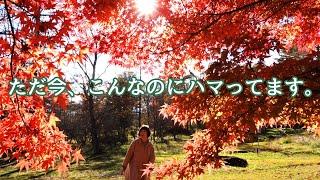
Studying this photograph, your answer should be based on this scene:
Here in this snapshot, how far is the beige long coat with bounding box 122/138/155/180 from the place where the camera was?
25.6 feet

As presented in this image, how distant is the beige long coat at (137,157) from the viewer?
7816 millimetres

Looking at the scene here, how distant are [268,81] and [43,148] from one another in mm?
3185

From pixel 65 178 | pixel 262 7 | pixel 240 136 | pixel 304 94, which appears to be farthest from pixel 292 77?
pixel 65 178

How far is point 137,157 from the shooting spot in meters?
7.86

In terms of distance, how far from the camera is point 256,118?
5.77 meters

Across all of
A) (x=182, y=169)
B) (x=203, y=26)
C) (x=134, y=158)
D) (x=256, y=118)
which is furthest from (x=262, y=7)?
(x=134, y=158)

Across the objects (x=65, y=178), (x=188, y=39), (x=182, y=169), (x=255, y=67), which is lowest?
(x=65, y=178)

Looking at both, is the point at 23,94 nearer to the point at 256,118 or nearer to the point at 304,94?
the point at 256,118

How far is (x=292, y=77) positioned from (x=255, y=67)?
22.6 inches

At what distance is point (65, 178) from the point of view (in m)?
17.9

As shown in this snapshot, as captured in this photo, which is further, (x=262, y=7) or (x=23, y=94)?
(x=262, y=7)

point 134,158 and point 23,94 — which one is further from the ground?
point 23,94

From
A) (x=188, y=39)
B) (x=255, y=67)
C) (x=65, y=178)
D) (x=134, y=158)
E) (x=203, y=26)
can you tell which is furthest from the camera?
(x=65, y=178)

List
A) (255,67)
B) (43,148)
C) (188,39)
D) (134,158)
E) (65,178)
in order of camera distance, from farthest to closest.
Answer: (65,178), (134,158), (188,39), (255,67), (43,148)
